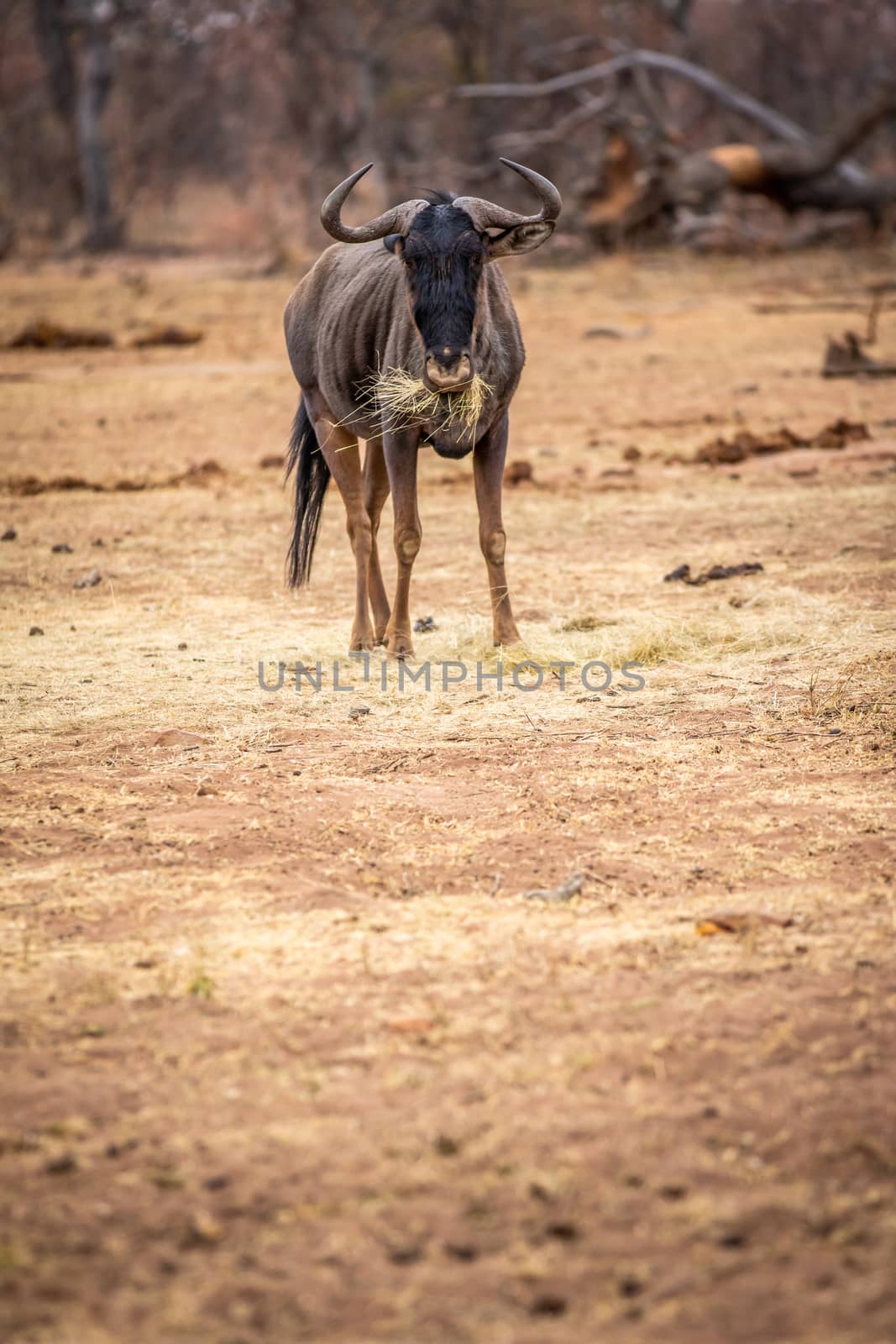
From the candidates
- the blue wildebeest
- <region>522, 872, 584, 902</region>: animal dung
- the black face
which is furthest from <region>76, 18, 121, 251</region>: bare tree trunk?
<region>522, 872, 584, 902</region>: animal dung

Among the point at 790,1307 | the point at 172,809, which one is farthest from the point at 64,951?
the point at 790,1307

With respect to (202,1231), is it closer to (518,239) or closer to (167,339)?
(518,239)

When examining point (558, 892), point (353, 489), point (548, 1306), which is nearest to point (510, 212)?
point (353, 489)

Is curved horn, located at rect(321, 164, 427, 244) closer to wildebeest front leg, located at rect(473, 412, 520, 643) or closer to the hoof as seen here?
wildebeest front leg, located at rect(473, 412, 520, 643)

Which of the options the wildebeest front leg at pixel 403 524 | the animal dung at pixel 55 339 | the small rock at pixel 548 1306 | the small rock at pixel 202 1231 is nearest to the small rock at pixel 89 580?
the wildebeest front leg at pixel 403 524

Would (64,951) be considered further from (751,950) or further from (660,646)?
(660,646)

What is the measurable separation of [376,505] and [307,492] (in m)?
0.41

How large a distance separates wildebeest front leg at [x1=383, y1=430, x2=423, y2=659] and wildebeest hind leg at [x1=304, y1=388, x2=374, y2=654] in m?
0.14

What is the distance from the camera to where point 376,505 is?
265 inches

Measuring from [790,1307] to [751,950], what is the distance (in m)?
1.25

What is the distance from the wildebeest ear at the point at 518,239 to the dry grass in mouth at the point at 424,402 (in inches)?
20.0

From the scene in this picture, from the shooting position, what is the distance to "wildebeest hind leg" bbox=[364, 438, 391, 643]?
6.51m

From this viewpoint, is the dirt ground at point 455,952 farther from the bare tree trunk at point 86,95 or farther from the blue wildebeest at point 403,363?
the bare tree trunk at point 86,95

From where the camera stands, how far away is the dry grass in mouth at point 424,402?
5.50 m
